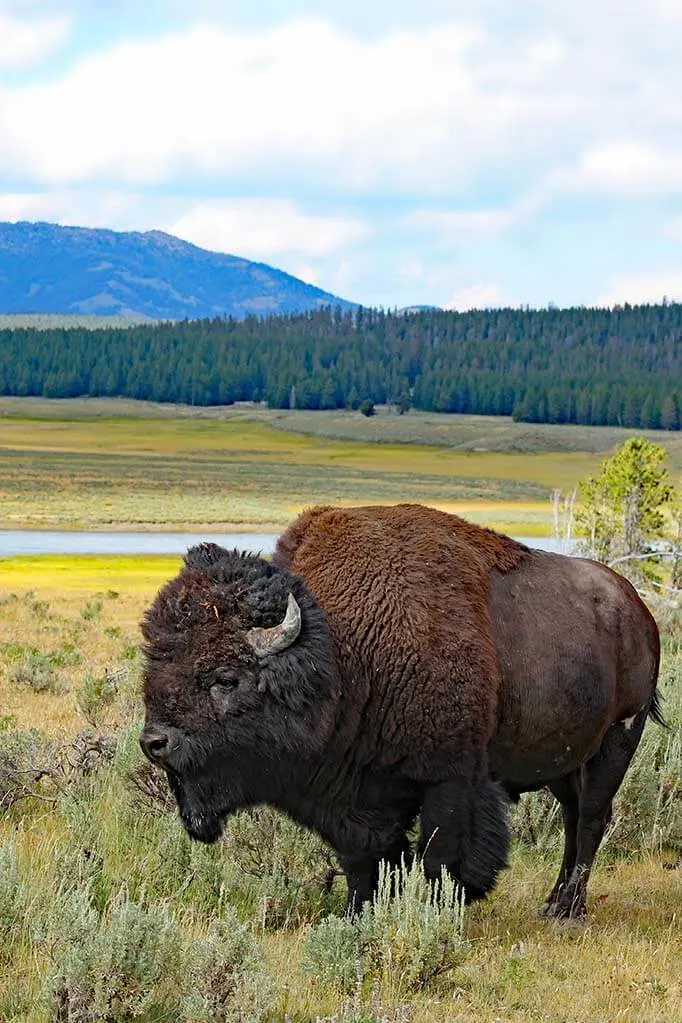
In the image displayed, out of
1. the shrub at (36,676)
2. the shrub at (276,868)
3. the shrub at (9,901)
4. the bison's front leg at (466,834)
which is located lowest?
the shrub at (36,676)

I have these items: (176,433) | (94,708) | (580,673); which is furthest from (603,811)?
(176,433)

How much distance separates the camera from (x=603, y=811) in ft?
22.5

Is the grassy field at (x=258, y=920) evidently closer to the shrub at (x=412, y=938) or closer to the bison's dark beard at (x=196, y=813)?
Result: the shrub at (x=412, y=938)

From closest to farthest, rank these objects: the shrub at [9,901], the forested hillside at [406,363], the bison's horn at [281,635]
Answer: the shrub at [9,901], the bison's horn at [281,635], the forested hillside at [406,363]

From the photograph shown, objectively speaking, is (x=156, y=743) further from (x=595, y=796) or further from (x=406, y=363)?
(x=406, y=363)

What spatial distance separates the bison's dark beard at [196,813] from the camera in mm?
5477

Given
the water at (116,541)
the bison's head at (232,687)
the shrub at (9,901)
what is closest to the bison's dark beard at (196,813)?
the bison's head at (232,687)

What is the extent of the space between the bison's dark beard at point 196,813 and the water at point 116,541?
32138mm

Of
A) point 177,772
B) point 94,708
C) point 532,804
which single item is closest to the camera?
point 177,772

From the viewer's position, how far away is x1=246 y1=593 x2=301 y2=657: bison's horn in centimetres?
538

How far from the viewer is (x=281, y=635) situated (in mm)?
5375

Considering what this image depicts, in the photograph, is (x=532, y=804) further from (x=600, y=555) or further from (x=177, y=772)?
(x=600, y=555)

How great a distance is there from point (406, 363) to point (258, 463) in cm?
7587

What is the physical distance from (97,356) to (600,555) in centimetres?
14689
